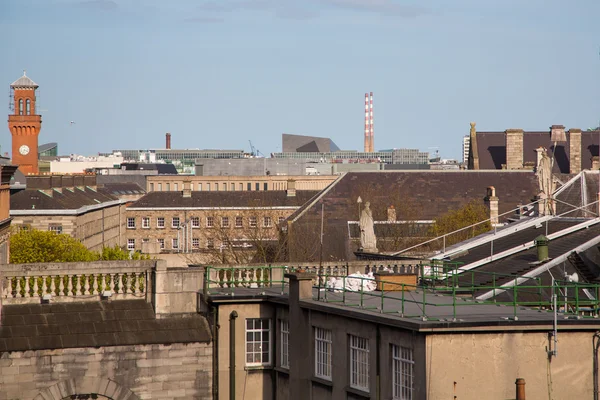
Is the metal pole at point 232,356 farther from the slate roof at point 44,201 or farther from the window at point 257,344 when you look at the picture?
the slate roof at point 44,201

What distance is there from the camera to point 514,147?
132750 millimetres

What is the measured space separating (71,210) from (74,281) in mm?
94096

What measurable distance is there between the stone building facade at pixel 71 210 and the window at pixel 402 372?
95.3 metres

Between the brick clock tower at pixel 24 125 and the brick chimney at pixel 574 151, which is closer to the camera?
the brick chimney at pixel 574 151

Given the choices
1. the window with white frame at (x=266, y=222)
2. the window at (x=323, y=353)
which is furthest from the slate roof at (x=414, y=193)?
the window at (x=323, y=353)

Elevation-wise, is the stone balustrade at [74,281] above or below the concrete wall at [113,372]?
above

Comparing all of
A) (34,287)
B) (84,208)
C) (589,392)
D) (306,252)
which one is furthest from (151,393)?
(84,208)

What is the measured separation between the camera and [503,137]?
452ft

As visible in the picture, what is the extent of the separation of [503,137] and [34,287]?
112 m

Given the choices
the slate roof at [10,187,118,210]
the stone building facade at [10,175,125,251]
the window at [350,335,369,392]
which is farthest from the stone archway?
the slate roof at [10,187,118,210]

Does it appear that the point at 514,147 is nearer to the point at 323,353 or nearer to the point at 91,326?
the point at 91,326

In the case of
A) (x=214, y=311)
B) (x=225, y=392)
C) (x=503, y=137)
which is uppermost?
(x=503, y=137)

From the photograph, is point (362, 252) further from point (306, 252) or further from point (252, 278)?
point (306, 252)

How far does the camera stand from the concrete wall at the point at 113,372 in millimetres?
27688
